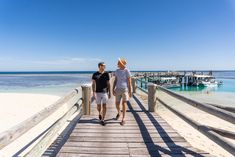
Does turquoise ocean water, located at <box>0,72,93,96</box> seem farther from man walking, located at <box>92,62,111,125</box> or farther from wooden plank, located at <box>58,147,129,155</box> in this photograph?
wooden plank, located at <box>58,147,129,155</box>

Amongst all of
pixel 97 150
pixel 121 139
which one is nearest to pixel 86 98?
pixel 121 139

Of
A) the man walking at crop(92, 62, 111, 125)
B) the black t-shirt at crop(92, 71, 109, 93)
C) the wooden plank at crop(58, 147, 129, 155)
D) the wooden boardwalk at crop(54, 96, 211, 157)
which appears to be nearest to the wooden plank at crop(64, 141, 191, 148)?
the wooden boardwalk at crop(54, 96, 211, 157)

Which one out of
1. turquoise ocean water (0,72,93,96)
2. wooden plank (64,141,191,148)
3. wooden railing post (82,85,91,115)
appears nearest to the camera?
wooden plank (64,141,191,148)

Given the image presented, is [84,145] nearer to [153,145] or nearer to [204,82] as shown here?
[153,145]

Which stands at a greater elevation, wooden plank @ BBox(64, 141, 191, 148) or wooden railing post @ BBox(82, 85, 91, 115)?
wooden railing post @ BBox(82, 85, 91, 115)

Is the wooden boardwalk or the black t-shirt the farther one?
the black t-shirt

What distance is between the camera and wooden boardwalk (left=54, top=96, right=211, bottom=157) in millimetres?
4383

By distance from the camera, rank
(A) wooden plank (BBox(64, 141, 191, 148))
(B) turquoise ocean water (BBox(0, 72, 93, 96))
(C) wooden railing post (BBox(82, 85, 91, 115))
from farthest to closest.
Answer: (B) turquoise ocean water (BBox(0, 72, 93, 96))
(C) wooden railing post (BBox(82, 85, 91, 115))
(A) wooden plank (BBox(64, 141, 191, 148))

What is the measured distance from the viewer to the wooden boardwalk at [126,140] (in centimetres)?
438

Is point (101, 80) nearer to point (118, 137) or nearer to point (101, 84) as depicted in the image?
point (101, 84)

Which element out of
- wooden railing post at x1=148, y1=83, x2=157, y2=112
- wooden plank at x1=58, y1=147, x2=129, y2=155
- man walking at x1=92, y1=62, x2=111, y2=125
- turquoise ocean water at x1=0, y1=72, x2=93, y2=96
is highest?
man walking at x1=92, y1=62, x2=111, y2=125

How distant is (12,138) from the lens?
242cm

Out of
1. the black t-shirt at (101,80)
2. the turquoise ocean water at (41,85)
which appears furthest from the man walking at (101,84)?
the turquoise ocean water at (41,85)

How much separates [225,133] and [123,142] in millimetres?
2049
